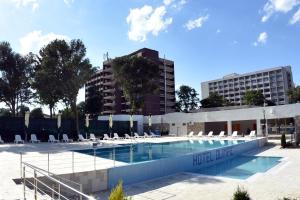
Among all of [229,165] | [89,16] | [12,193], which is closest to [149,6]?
[89,16]

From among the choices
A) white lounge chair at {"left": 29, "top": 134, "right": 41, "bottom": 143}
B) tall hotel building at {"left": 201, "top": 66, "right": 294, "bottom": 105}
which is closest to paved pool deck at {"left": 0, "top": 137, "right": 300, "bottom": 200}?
white lounge chair at {"left": 29, "top": 134, "right": 41, "bottom": 143}

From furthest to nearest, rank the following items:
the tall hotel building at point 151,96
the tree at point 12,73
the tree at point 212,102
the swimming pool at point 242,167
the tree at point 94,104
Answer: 1. the tall hotel building at point 151,96
2. the tree at point 212,102
3. the tree at point 94,104
4. the tree at point 12,73
5. the swimming pool at point 242,167

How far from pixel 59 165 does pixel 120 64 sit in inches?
1320

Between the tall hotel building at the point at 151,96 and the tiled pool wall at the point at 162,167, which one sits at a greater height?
the tall hotel building at the point at 151,96

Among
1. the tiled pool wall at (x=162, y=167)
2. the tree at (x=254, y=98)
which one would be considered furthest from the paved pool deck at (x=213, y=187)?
the tree at (x=254, y=98)

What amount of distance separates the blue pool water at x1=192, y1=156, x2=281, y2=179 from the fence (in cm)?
1831

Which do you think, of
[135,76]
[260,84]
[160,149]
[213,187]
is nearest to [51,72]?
[135,76]

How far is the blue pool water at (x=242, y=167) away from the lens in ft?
43.4

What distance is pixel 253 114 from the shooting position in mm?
31453

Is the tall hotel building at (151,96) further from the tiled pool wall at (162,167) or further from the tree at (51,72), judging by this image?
the tiled pool wall at (162,167)

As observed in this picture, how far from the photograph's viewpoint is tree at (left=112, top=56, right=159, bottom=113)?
4357cm

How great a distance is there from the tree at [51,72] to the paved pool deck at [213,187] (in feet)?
75.5

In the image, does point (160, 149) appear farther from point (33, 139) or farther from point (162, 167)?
point (33, 139)

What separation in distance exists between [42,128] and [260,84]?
3561 inches
